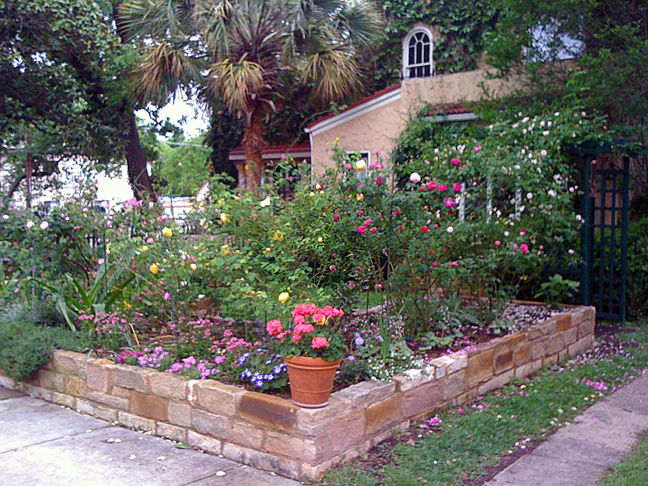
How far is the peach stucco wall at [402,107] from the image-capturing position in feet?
38.3

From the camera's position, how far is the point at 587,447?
15.5 ft

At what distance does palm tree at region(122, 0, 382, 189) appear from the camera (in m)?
12.3

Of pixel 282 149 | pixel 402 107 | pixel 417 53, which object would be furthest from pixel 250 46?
pixel 417 53

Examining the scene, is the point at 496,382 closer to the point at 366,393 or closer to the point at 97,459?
the point at 366,393

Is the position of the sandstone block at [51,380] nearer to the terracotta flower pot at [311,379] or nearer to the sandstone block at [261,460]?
the sandstone block at [261,460]

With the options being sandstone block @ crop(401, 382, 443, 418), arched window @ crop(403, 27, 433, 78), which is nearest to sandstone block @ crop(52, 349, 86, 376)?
sandstone block @ crop(401, 382, 443, 418)

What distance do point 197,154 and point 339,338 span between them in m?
36.5

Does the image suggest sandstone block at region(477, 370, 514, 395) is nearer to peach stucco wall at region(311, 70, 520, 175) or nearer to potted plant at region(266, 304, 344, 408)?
potted plant at region(266, 304, 344, 408)

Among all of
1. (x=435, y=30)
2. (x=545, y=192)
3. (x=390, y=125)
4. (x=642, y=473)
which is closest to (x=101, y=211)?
(x=545, y=192)

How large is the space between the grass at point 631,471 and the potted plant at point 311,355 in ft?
5.97

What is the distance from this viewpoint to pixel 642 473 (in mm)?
4199

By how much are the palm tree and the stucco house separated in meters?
0.62

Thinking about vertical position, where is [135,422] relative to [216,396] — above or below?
below

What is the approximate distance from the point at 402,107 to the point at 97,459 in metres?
9.80
